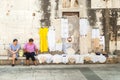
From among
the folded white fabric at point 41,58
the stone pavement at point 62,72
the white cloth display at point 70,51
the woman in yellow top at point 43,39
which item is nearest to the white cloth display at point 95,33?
the white cloth display at point 70,51

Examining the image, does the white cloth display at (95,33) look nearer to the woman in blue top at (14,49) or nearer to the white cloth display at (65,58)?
the white cloth display at (65,58)

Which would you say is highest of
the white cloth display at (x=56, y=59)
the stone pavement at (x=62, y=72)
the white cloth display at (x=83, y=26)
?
the white cloth display at (x=83, y=26)

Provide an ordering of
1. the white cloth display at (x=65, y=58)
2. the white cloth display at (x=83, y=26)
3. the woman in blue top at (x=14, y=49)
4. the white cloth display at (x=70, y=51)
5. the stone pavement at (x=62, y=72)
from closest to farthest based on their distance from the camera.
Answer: the stone pavement at (x=62, y=72)
the woman in blue top at (x=14, y=49)
the white cloth display at (x=65, y=58)
the white cloth display at (x=70, y=51)
the white cloth display at (x=83, y=26)

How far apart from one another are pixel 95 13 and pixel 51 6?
81.7 inches

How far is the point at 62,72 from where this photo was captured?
1648 centimetres

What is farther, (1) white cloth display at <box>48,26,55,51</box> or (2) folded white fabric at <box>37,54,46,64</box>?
(1) white cloth display at <box>48,26,55,51</box>

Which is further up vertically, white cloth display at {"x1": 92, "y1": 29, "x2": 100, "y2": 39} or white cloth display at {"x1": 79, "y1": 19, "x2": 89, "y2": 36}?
white cloth display at {"x1": 79, "y1": 19, "x2": 89, "y2": 36}

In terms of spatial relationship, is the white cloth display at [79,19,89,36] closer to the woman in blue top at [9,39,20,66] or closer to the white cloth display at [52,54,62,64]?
the white cloth display at [52,54,62,64]

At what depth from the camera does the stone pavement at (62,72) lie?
50.2ft

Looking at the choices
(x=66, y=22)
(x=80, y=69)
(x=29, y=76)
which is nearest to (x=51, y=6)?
(x=66, y=22)

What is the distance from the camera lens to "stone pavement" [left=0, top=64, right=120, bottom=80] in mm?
15289

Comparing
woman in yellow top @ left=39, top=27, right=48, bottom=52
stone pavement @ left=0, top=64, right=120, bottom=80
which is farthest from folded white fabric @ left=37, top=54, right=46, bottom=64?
woman in yellow top @ left=39, top=27, right=48, bottom=52

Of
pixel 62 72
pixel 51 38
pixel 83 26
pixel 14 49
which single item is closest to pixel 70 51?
pixel 51 38

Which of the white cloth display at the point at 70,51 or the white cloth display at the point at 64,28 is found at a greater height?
the white cloth display at the point at 64,28
